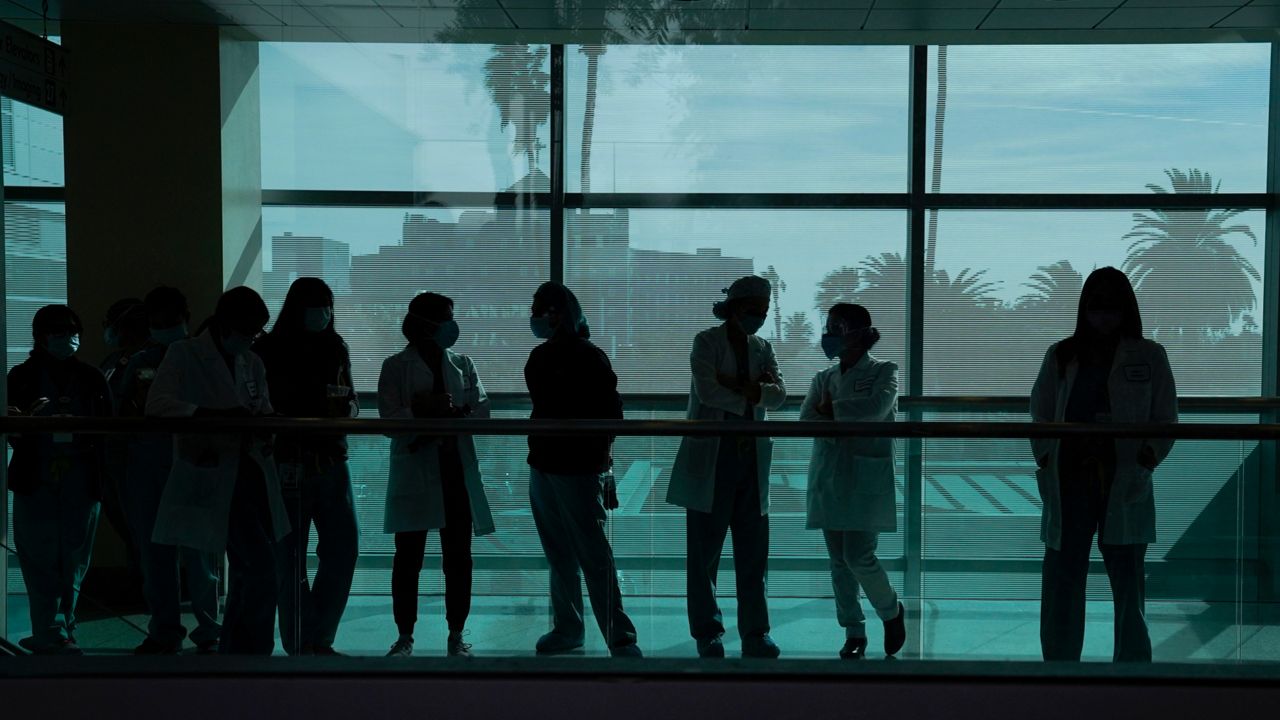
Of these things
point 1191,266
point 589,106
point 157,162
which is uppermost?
point 589,106

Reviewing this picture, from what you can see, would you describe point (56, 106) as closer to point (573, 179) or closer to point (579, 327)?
point (579, 327)

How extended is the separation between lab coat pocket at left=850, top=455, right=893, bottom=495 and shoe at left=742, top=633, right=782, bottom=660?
2.02 ft

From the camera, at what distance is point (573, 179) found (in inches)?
251

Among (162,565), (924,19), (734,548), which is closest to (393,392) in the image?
(162,565)

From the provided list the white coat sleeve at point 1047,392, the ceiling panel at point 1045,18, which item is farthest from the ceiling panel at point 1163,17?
the white coat sleeve at point 1047,392

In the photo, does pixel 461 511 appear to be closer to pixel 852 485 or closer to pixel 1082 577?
pixel 852 485

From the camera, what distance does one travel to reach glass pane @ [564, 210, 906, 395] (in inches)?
254

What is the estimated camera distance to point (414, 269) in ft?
19.9

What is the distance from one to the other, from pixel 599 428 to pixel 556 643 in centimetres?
81

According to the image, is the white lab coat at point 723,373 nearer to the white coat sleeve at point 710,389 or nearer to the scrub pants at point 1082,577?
the white coat sleeve at point 710,389

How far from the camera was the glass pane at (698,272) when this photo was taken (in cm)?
645

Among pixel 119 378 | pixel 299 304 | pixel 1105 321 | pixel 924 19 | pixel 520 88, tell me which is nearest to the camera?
pixel 1105 321

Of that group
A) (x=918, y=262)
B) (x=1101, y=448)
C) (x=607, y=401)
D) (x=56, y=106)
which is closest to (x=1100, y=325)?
(x=1101, y=448)

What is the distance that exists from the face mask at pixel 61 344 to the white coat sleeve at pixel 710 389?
110 inches
